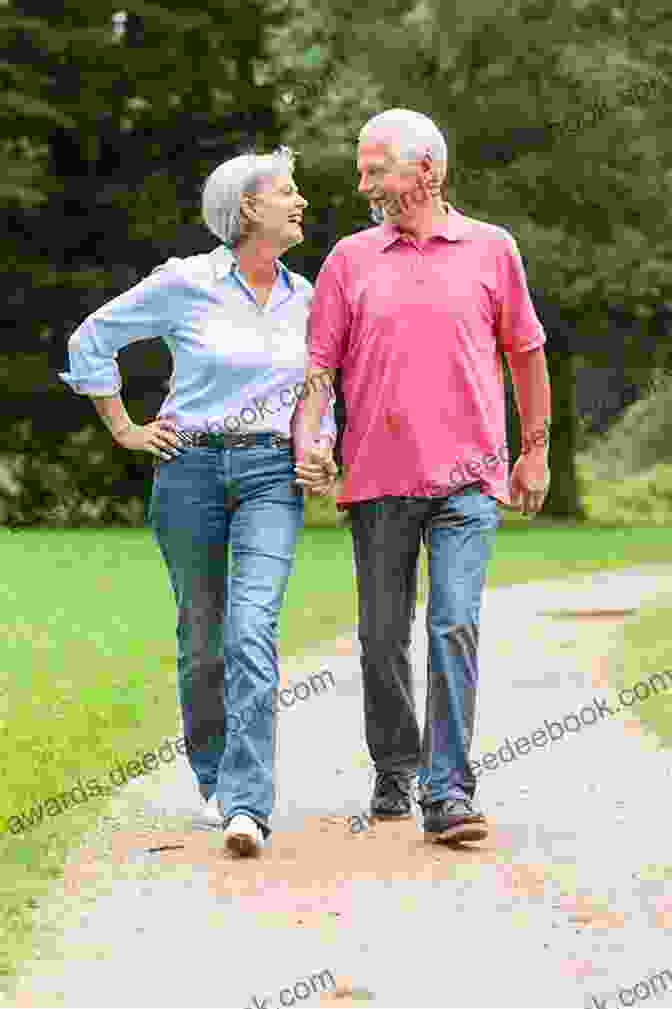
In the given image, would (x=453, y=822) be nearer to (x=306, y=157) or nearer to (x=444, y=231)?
(x=444, y=231)

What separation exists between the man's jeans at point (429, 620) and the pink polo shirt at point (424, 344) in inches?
4.0

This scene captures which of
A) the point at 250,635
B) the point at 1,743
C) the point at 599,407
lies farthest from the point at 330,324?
the point at 599,407

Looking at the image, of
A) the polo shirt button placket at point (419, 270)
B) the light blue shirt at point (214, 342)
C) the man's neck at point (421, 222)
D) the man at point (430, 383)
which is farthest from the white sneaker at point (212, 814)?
the man's neck at point (421, 222)

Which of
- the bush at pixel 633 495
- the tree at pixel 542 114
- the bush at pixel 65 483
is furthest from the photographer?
the bush at pixel 633 495

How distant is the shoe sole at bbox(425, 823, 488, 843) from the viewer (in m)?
6.92

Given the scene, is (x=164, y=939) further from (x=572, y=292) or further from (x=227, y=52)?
(x=227, y=52)

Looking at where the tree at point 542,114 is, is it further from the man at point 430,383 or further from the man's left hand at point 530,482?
the man at point 430,383

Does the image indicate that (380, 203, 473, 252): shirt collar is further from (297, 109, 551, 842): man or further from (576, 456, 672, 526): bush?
(576, 456, 672, 526): bush

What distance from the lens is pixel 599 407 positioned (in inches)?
1515

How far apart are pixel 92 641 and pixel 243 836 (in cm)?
826

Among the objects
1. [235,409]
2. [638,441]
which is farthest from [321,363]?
[638,441]

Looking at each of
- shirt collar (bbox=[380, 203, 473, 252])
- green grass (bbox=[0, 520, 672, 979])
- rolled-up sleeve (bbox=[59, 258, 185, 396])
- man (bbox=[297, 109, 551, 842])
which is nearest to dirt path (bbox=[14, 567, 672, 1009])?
green grass (bbox=[0, 520, 672, 979])

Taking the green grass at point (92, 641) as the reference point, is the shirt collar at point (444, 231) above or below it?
above

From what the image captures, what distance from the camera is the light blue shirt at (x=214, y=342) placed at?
7.12 metres
